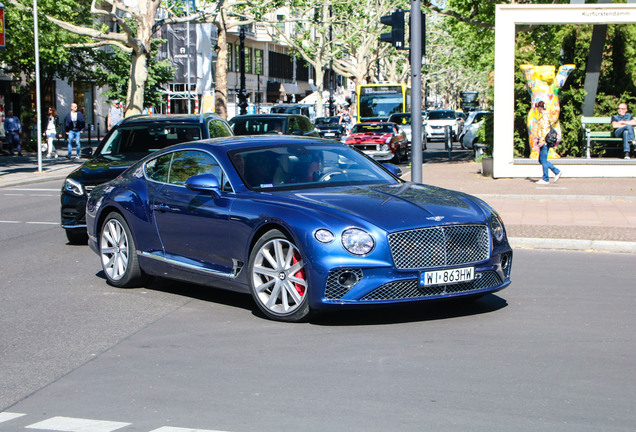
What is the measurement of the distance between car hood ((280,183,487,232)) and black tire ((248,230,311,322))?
384 mm

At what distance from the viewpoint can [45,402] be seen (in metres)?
5.47

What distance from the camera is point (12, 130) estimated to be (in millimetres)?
36469

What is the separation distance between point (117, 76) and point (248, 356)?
151 feet

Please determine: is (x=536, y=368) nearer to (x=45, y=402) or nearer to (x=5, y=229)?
(x=45, y=402)

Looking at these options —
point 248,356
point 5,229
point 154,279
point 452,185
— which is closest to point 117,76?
point 452,185

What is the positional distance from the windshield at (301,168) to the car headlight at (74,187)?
180 inches

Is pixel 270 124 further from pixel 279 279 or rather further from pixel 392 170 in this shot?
pixel 279 279

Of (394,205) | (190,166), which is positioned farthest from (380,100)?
(394,205)

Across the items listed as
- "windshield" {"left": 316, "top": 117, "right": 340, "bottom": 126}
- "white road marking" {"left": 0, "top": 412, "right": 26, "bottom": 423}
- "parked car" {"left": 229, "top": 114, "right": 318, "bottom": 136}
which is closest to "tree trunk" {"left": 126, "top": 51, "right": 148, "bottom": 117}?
"parked car" {"left": 229, "top": 114, "right": 318, "bottom": 136}

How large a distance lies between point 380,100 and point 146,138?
119 feet

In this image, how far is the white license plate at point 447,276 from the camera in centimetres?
718

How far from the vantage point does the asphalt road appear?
5.08 m

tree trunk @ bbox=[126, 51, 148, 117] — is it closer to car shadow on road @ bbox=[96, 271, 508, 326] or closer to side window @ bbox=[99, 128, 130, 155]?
side window @ bbox=[99, 128, 130, 155]

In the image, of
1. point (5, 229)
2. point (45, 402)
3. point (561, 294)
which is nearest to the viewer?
point (45, 402)
